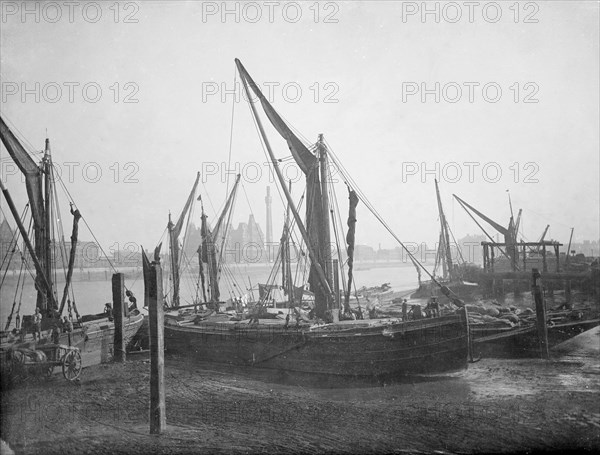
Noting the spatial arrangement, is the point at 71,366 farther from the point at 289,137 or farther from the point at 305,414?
the point at 289,137

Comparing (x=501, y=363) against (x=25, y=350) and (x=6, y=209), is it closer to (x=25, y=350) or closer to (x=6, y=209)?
(x=25, y=350)

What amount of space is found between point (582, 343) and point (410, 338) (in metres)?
8.26

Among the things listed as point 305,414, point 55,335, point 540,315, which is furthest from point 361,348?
point 55,335

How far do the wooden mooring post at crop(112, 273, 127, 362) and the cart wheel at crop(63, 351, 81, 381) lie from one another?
2.13 metres

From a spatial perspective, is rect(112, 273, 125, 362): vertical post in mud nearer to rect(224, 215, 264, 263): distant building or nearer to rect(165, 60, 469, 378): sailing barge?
rect(165, 60, 469, 378): sailing barge

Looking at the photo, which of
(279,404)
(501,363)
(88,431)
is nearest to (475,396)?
(501,363)

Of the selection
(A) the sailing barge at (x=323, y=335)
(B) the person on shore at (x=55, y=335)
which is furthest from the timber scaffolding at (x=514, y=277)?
(B) the person on shore at (x=55, y=335)

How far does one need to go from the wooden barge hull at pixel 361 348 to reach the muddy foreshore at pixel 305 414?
383mm

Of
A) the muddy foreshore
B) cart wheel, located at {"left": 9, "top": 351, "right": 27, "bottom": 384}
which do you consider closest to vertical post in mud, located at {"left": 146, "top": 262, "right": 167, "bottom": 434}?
the muddy foreshore

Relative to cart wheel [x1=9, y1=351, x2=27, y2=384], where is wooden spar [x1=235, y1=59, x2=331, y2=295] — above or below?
above

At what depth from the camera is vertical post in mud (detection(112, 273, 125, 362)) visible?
12984 mm

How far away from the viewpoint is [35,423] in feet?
28.0

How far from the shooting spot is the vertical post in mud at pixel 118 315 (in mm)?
12984

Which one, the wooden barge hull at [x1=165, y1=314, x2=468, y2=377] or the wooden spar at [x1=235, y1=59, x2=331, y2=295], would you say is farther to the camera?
the wooden barge hull at [x1=165, y1=314, x2=468, y2=377]
